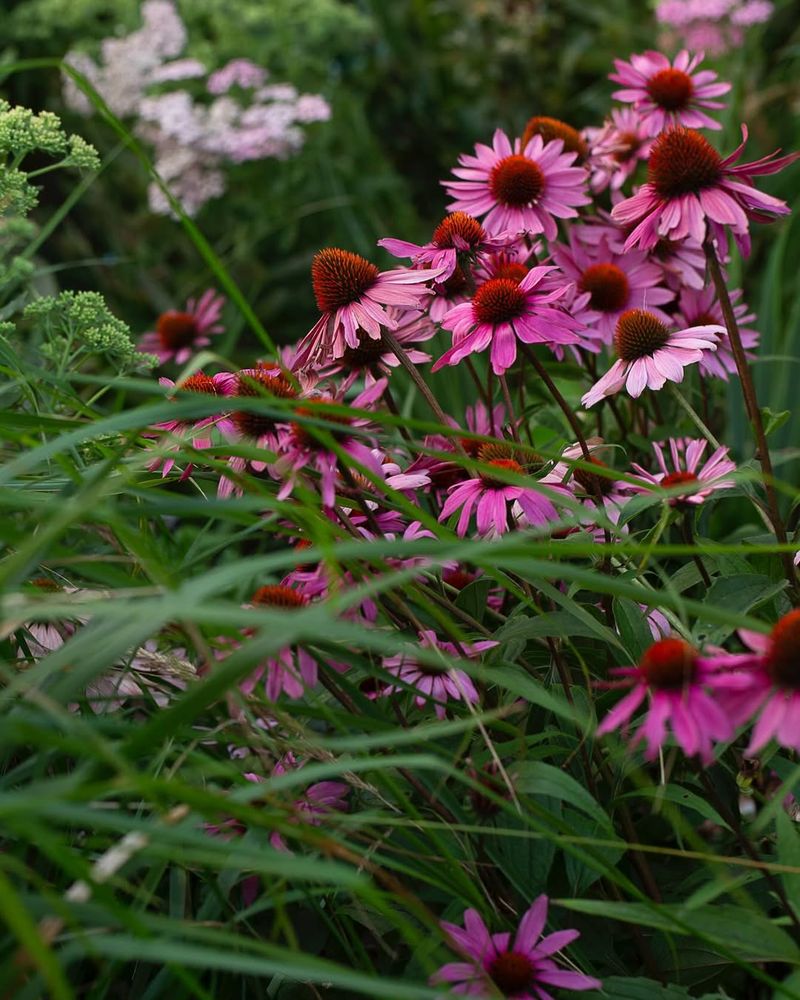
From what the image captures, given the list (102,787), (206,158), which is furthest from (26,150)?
(206,158)

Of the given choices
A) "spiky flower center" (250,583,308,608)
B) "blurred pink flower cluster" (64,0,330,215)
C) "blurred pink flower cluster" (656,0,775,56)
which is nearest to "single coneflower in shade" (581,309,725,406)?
"spiky flower center" (250,583,308,608)

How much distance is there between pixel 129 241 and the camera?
2521 mm

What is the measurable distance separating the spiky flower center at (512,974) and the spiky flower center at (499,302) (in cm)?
42

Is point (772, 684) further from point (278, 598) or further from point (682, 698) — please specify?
point (278, 598)

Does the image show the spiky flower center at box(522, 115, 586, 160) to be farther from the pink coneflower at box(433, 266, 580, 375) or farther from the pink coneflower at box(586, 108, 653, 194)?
the pink coneflower at box(433, 266, 580, 375)

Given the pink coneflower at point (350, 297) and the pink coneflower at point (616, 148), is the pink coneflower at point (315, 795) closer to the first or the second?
the pink coneflower at point (350, 297)

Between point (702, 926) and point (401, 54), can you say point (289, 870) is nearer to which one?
point (702, 926)

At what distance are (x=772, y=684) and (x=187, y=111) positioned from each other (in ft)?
6.54

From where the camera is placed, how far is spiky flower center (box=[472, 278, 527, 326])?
2.56 ft

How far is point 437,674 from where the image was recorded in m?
0.76

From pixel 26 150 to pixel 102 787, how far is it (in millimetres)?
624

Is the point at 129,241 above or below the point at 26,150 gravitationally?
above

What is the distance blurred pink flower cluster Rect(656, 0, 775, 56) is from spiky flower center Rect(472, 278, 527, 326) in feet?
6.82

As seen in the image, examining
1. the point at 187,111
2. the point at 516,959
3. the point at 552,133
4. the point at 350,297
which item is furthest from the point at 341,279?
the point at 187,111
